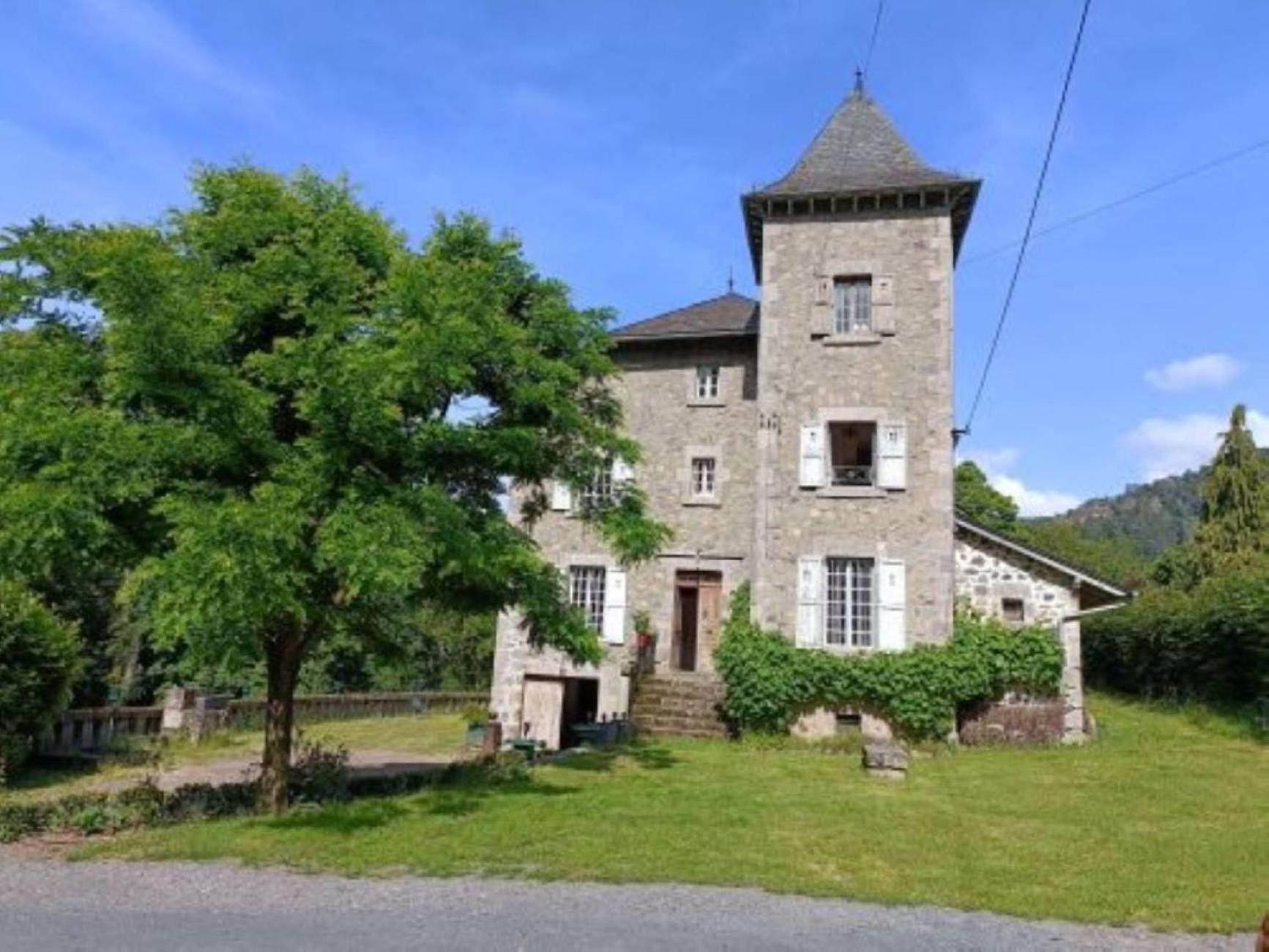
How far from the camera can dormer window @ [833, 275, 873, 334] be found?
59.0ft

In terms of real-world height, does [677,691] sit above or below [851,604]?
below

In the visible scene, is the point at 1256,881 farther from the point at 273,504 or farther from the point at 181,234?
the point at 181,234

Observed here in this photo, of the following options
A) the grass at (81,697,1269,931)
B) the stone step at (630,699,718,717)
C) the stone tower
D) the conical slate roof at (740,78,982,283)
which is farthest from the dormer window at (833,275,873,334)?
the grass at (81,697,1269,931)

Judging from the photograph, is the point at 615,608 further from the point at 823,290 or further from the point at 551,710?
the point at 823,290

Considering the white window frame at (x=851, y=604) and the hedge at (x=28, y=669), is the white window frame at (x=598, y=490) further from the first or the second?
the hedge at (x=28, y=669)

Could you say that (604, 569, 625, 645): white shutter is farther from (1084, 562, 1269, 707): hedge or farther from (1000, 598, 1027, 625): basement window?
(1084, 562, 1269, 707): hedge

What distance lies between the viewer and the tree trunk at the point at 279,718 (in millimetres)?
10469

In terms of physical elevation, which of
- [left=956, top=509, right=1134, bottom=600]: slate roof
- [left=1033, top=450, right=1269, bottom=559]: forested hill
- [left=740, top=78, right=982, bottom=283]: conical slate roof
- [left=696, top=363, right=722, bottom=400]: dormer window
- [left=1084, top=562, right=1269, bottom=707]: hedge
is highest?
[left=1033, top=450, right=1269, bottom=559]: forested hill

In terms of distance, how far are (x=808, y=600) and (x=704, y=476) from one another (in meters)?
3.90

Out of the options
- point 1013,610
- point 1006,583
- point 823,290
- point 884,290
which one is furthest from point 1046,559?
point 823,290

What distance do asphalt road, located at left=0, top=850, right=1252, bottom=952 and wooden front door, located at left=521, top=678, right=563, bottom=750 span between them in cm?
1193

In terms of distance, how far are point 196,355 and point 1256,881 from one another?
34.0ft

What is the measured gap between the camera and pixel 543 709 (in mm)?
19328

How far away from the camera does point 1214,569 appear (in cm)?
3366
